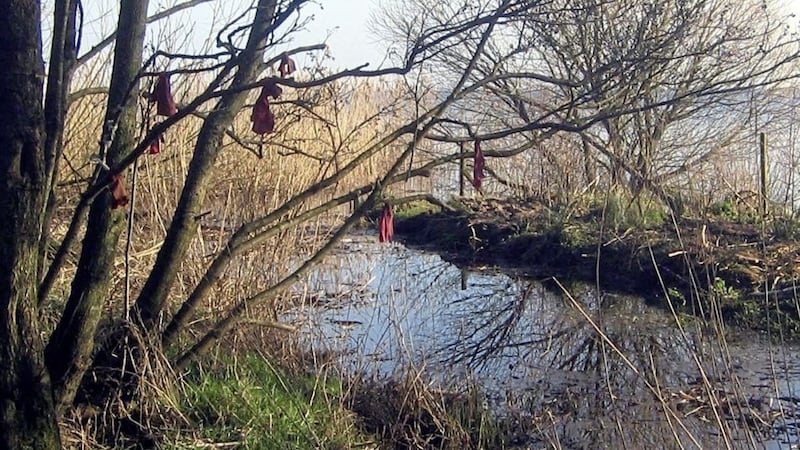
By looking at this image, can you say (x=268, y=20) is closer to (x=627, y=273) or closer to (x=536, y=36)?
(x=536, y=36)

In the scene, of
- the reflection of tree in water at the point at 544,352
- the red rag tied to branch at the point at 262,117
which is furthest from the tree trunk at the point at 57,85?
the reflection of tree in water at the point at 544,352

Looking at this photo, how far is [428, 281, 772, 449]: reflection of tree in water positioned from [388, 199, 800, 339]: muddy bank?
461mm

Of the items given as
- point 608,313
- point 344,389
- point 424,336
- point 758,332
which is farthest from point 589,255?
point 344,389

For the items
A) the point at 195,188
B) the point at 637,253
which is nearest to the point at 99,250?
the point at 195,188

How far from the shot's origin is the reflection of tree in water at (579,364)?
462 cm

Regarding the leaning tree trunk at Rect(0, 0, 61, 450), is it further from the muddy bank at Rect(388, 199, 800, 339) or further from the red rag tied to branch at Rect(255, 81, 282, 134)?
the muddy bank at Rect(388, 199, 800, 339)

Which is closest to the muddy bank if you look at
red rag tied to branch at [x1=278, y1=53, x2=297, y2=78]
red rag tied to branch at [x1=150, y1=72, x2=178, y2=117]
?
red rag tied to branch at [x1=278, y1=53, x2=297, y2=78]

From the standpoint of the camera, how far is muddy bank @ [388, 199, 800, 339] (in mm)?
7387

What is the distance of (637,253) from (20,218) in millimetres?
6923

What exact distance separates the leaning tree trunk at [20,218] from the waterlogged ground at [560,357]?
1898mm

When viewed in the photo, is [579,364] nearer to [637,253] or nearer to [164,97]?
[637,253]

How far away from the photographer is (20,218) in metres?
2.94

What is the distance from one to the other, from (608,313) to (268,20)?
4854 millimetres

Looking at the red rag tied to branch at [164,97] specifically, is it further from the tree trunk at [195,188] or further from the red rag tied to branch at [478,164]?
the red rag tied to branch at [478,164]
